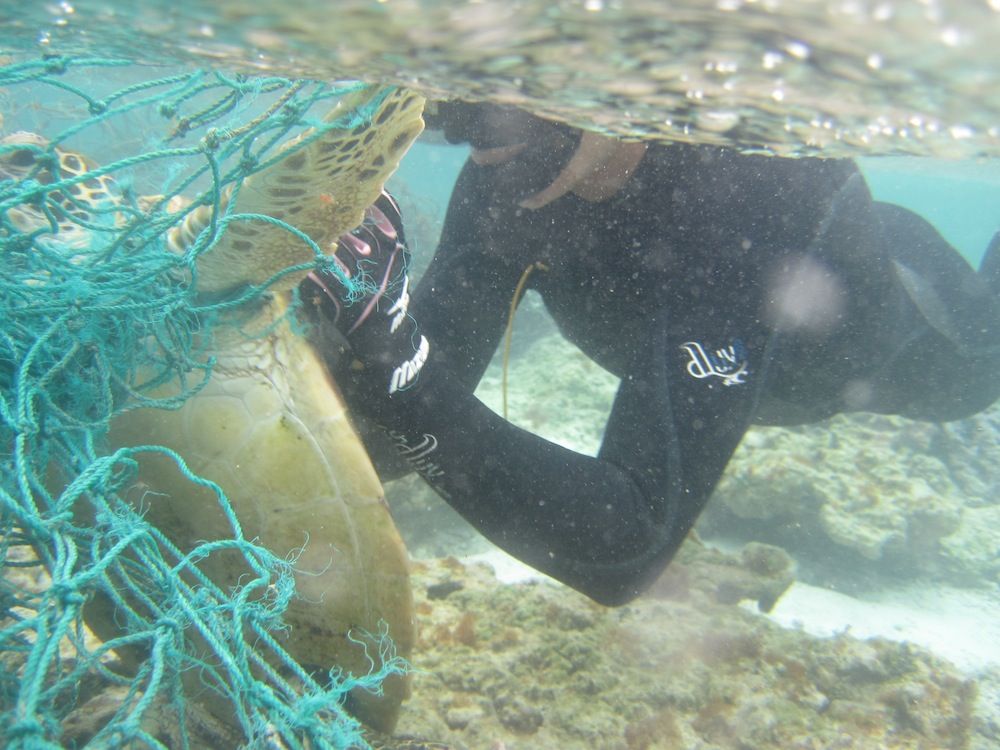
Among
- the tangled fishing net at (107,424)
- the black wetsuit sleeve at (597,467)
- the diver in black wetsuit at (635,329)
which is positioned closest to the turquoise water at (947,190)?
the diver in black wetsuit at (635,329)

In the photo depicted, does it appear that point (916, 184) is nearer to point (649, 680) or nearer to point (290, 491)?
point (649, 680)

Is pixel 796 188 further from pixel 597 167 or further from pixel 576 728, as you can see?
pixel 576 728

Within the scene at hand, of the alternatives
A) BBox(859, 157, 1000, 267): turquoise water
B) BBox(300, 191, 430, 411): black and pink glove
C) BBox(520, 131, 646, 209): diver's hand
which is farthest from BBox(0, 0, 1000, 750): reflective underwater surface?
BBox(859, 157, 1000, 267): turquoise water

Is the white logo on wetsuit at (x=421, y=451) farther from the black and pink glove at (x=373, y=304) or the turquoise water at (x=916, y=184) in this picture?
the turquoise water at (x=916, y=184)

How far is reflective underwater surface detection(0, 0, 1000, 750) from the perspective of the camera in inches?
30.9

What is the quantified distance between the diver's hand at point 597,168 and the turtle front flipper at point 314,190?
0.58 metres

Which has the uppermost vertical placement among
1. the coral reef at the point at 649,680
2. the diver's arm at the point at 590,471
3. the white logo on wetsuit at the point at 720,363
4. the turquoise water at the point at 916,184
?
the white logo on wetsuit at the point at 720,363

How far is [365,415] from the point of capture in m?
1.49

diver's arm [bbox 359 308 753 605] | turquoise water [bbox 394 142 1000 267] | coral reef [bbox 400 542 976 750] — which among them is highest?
diver's arm [bbox 359 308 753 605]

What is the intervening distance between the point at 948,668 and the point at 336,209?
115 inches

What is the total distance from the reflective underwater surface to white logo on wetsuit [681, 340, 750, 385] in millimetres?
496

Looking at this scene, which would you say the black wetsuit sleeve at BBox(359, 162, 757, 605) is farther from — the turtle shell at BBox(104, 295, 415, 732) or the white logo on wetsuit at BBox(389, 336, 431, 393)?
the turtle shell at BBox(104, 295, 415, 732)

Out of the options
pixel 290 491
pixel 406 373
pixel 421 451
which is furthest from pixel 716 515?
pixel 290 491

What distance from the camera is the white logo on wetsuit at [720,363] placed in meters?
1.42
